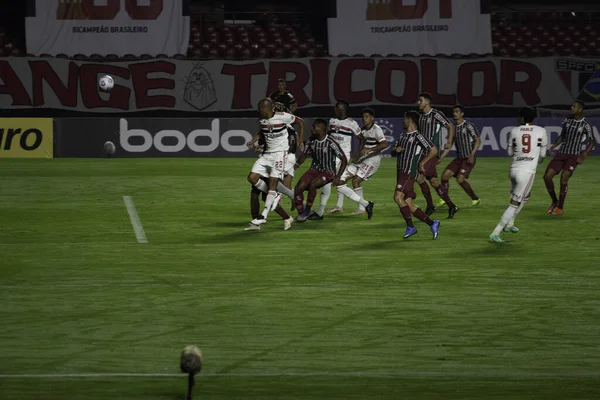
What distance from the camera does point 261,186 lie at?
18.2 m

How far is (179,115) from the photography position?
37469 mm

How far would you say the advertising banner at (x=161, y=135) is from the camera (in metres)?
35.5

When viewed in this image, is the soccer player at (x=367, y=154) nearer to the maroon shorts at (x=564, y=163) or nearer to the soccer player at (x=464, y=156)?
the soccer player at (x=464, y=156)

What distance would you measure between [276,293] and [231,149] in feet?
79.4

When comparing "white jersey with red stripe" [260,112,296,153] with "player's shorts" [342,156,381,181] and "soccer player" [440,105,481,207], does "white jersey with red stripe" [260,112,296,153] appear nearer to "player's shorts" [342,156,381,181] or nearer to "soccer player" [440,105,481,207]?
"player's shorts" [342,156,381,181]

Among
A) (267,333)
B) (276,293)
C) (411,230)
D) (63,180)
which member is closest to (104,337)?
(267,333)

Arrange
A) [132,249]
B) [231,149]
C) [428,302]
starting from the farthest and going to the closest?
[231,149], [132,249], [428,302]

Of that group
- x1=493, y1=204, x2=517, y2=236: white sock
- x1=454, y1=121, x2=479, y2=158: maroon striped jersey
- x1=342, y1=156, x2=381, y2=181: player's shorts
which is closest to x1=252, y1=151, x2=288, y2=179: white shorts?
x1=342, y1=156, x2=381, y2=181: player's shorts

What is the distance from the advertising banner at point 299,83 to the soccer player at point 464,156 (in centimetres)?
1522

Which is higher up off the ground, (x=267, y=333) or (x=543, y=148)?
(x=543, y=148)

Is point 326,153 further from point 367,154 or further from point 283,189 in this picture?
point 367,154

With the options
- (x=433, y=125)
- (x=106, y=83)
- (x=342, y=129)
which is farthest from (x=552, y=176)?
(x=106, y=83)

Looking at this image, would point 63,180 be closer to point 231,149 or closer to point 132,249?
point 231,149

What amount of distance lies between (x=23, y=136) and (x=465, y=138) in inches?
708
